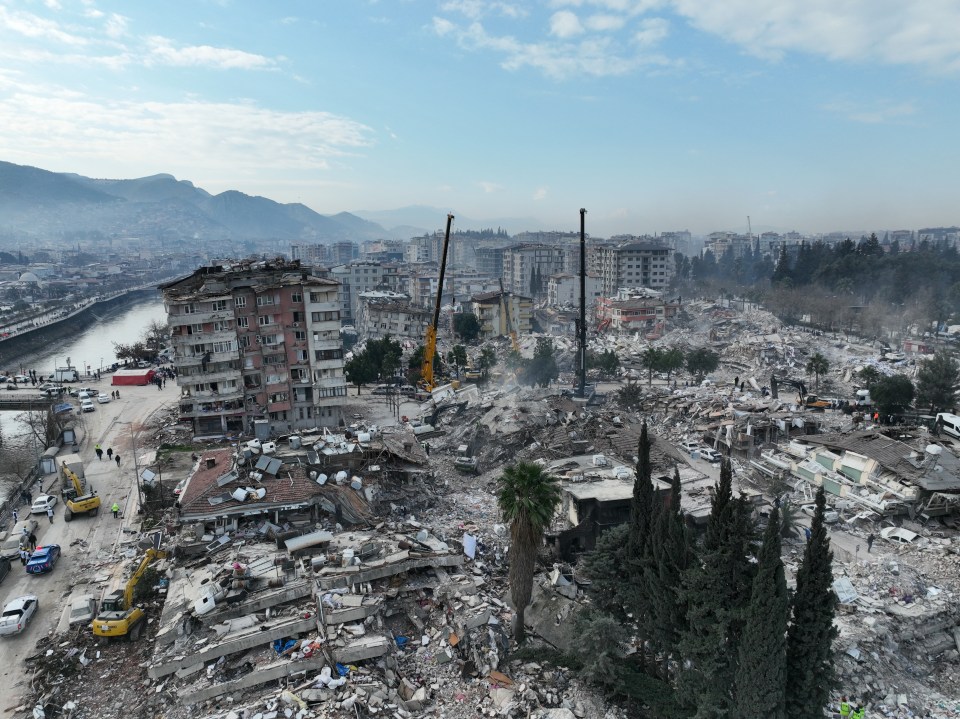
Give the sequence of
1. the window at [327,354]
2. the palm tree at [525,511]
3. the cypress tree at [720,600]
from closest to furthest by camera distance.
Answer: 1. the cypress tree at [720,600]
2. the palm tree at [525,511]
3. the window at [327,354]

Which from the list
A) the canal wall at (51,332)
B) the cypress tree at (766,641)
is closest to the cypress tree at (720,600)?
the cypress tree at (766,641)

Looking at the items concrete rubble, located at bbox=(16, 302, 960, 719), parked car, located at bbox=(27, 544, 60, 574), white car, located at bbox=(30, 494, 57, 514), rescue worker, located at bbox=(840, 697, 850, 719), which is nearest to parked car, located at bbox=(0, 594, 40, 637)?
parked car, located at bbox=(27, 544, 60, 574)

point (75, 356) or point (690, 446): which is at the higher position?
point (690, 446)

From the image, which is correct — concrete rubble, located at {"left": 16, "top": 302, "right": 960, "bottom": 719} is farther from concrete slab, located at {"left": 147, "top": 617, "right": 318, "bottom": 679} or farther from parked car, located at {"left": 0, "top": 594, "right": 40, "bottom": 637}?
parked car, located at {"left": 0, "top": 594, "right": 40, "bottom": 637}

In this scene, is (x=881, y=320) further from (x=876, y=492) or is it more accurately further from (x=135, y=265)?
(x=135, y=265)

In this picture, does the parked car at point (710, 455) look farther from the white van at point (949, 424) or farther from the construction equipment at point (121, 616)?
the construction equipment at point (121, 616)

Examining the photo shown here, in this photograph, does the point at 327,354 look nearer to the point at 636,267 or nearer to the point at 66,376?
the point at 66,376

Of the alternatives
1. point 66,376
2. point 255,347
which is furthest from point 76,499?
point 66,376
